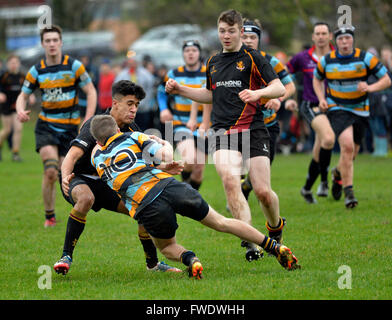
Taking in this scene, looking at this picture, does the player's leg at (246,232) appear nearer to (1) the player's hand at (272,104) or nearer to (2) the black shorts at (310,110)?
(1) the player's hand at (272,104)

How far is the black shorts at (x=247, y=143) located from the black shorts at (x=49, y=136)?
294 centimetres

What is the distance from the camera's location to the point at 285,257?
19.8 feet

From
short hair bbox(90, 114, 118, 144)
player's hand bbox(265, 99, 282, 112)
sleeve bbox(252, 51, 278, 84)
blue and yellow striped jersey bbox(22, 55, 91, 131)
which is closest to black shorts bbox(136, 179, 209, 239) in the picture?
short hair bbox(90, 114, 118, 144)

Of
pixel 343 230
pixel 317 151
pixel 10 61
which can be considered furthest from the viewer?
pixel 10 61

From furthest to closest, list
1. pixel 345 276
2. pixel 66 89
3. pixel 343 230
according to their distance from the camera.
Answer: pixel 66 89 → pixel 343 230 → pixel 345 276

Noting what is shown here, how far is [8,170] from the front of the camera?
53.4 feet

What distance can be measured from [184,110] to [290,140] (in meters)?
8.76

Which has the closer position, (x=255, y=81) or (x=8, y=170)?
(x=255, y=81)

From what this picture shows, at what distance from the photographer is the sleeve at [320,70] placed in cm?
971

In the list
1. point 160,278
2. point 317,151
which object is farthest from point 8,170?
point 160,278

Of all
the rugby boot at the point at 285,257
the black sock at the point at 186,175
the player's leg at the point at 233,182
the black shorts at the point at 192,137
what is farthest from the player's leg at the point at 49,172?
the rugby boot at the point at 285,257

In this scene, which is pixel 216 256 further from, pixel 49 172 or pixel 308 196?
pixel 308 196

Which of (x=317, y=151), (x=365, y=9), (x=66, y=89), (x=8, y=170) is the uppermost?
(x=365, y=9)

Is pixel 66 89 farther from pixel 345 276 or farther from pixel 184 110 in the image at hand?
pixel 345 276
